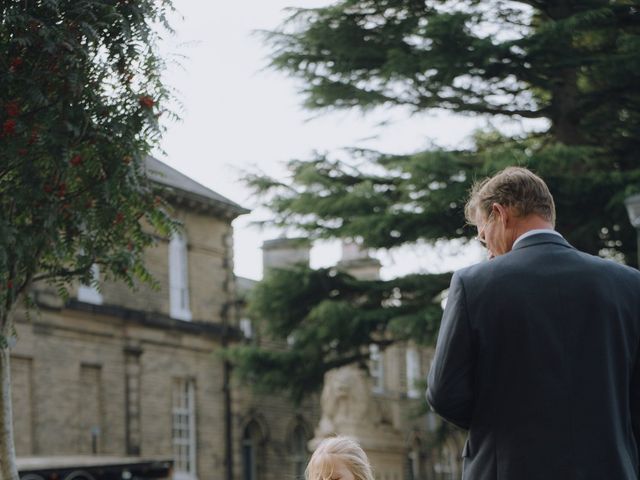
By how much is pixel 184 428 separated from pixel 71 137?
29109 mm

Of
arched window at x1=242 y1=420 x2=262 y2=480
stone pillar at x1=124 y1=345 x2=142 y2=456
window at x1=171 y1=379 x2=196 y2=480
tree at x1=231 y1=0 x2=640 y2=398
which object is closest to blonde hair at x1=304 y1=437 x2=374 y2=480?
tree at x1=231 y1=0 x2=640 y2=398

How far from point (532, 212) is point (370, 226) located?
64.0ft

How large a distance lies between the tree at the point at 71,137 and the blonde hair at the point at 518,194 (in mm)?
4961

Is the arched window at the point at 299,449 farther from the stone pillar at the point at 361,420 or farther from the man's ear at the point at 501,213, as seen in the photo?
the man's ear at the point at 501,213

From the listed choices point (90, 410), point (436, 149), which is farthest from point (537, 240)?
point (90, 410)

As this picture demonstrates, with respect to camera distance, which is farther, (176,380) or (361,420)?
(176,380)

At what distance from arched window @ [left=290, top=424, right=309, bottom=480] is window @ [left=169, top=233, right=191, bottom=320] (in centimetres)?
668

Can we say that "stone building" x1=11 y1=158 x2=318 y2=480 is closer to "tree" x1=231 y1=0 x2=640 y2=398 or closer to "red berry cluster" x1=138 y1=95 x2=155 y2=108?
"tree" x1=231 y1=0 x2=640 y2=398

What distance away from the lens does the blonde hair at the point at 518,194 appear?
13.4 feet

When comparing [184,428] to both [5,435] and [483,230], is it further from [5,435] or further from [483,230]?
[483,230]

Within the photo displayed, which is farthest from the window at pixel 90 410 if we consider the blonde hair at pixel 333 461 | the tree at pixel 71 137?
the blonde hair at pixel 333 461

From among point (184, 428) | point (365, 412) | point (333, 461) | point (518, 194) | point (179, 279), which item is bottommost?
point (333, 461)

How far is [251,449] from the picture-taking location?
41375 mm

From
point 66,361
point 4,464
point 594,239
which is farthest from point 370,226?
point 4,464
